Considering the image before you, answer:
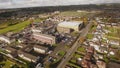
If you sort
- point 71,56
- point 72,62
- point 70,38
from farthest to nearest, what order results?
point 70,38, point 71,56, point 72,62

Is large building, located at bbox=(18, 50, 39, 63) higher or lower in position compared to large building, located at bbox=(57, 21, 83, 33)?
lower

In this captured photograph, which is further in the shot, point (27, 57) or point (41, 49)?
point (41, 49)

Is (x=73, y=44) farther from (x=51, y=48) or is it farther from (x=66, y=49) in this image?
(x=51, y=48)

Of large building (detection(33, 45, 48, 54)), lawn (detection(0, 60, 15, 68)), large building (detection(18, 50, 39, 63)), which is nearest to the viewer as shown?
lawn (detection(0, 60, 15, 68))

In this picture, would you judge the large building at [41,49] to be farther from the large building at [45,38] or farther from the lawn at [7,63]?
the lawn at [7,63]

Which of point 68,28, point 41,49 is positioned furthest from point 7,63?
point 68,28

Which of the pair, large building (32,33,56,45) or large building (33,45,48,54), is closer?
large building (33,45,48,54)

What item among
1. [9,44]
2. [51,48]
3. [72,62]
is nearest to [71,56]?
[72,62]

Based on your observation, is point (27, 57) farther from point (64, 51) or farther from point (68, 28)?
point (68, 28)

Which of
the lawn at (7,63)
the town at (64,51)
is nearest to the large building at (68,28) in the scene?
the town at (64,51)

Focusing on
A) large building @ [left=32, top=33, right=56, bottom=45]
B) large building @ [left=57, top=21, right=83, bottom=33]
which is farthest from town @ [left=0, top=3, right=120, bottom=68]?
large building @ [left=57, top=21, right=83, bottom=33]

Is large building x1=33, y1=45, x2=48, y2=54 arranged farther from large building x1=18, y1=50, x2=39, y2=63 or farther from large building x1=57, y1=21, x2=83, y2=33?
large building x1=57, y1=21, x2=83, y2=33
